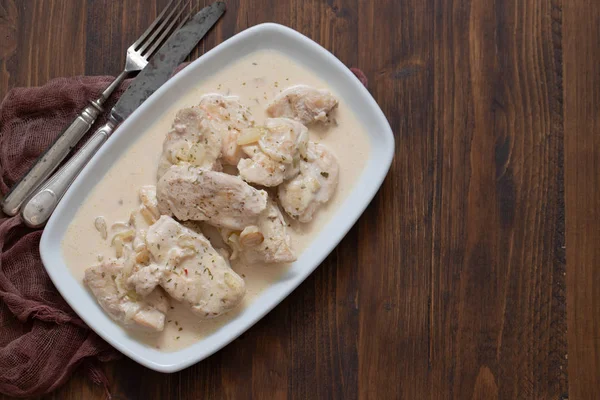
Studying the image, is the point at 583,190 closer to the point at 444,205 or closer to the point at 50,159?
the point at 444,205

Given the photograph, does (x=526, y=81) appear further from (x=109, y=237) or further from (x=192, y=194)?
(x=109, y=237)

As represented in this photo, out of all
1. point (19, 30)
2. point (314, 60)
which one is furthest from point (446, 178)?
point (19, 30)

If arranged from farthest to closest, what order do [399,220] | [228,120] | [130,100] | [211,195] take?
[399,220] < [130,100] < [228,120] < [211,195]

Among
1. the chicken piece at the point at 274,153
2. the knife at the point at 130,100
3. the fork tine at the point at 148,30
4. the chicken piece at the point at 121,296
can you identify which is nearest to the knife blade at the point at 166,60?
the knife at the point at 130,100

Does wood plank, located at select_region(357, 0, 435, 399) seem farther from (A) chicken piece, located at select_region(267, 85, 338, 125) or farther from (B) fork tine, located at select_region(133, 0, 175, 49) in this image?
(B) fork tine, located at select_region(133, 0, 175, 49)

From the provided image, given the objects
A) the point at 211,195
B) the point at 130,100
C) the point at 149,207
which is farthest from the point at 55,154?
the point at 211,195

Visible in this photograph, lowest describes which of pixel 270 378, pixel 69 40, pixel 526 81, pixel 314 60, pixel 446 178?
pixel 270 378
